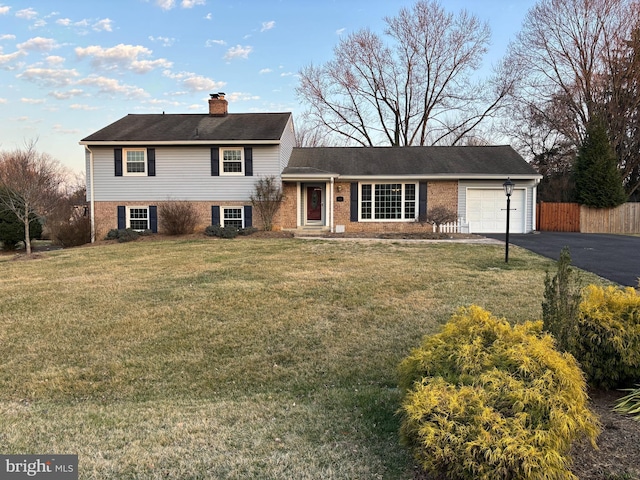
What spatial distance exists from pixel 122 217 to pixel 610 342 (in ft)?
60.5

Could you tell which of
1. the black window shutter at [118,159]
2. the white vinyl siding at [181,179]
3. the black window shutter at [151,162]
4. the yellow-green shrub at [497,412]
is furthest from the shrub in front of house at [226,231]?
the yellow-green shrub at [497,412]

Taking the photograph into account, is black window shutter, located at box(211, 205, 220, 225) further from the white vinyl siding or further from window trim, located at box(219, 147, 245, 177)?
window trim, located at box(219, 147, 245, 177)

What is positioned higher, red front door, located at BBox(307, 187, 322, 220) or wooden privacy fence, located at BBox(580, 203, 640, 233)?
red front door, located at BBox(307, 187, 322, 220)

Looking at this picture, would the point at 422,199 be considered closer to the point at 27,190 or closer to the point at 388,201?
the point at 388,201

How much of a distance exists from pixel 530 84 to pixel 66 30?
26389 mm

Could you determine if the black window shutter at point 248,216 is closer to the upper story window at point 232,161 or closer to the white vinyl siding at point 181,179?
the white vinyl siding at point 181,179

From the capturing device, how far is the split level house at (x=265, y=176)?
17.9 metres

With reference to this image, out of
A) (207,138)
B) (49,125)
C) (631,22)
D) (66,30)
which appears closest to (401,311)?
(66,30)

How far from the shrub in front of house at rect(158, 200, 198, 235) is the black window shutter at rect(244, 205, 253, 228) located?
7.23 ft

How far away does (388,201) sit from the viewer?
1889 cm

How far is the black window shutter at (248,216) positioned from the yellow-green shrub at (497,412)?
15.7m

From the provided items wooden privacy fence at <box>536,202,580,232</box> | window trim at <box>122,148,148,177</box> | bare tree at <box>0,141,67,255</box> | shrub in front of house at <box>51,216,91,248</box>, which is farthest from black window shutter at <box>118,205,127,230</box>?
wooden privacy fence at <box>536,202,580,232</box>

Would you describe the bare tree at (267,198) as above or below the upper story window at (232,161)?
below

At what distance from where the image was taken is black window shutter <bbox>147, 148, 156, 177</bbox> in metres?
18.0
